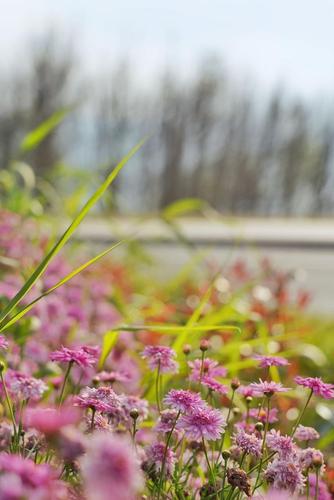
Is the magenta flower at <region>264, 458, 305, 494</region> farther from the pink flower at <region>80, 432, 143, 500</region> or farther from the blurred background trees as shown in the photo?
the blurred background trees

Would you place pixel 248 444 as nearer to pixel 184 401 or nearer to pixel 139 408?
pixel 184 401

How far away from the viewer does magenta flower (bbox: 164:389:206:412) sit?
4.64 feet

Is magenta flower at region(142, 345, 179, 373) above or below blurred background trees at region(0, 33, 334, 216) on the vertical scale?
above

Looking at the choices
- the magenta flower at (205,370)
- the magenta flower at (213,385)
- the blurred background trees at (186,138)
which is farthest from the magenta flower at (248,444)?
the blurred background trees at (186,138)

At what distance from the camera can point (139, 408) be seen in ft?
5.64

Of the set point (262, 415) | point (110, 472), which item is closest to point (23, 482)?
point (110, 472)

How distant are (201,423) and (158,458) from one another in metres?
0.22

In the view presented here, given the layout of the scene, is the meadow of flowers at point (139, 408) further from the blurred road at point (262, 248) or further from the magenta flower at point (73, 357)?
the blurred road at point (262, 248)

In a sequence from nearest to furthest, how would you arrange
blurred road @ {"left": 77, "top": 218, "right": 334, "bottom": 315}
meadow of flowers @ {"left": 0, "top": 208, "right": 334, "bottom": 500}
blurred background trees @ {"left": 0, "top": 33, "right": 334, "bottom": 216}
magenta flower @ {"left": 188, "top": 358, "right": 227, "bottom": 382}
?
meadow of flowers @ {"left": 0, "top": 208, "right": 334, "bottom": 500} < magenta flower @ {"left": 188, "top": 358, "right": 227, "bottom": 382} < blurred road @ {"left": 77, "top": 218, "right": 334, "bottom": 315} < blurred background trees @ {"left": 0, "top": 33, "right": 334, "bottom": 216}

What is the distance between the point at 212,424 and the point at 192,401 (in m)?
0.05

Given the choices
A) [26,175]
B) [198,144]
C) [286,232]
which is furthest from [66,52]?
[26,175]

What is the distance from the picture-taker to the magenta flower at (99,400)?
1414mm

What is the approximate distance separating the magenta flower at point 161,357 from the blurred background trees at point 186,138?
114 feet

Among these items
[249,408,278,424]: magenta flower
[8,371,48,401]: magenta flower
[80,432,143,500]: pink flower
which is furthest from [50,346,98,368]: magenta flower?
[80,432,143,500]: pink flower
